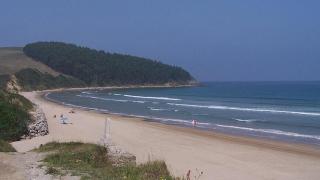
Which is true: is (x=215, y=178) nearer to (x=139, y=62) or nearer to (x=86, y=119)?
(x=86, y=119)

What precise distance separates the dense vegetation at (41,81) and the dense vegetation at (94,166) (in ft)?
317

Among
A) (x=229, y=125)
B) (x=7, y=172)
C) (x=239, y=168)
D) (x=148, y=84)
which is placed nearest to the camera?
(x=7, y=172)

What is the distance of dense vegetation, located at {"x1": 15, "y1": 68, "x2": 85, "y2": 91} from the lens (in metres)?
114

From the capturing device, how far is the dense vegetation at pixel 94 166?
10289mm

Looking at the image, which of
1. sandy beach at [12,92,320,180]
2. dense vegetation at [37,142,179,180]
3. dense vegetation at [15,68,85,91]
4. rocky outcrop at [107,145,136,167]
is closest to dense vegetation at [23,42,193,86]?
dense vegetation at [15,68,85,91]

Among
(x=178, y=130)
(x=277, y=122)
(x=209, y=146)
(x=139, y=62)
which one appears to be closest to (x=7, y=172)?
(x=209, y=146)

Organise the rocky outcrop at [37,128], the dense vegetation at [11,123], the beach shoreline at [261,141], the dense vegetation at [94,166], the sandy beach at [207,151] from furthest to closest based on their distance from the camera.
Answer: the rocky outcrop at [37,128]
the beach shoreline at [261,141]
the dense vegetation at [11,123]
the sandy beach at [207,151]
the dense vegetation at [94,166]

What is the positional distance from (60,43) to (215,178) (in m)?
179

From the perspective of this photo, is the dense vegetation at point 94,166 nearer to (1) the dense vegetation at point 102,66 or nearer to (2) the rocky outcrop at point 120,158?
(2) the rocky outcrop at point 120,158

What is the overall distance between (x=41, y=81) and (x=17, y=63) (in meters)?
20.2

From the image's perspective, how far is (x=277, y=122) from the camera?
3731 cm

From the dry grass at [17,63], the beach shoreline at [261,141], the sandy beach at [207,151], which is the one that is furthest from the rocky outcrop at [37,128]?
the dry grass at [17,63]

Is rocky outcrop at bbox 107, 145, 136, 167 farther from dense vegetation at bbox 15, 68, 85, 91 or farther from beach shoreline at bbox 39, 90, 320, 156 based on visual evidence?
dense vegetation at bbox 15, 68, 85, 91

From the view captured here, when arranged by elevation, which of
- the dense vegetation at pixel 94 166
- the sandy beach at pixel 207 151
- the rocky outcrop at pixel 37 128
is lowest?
the sandy beach at pixel 207 151
